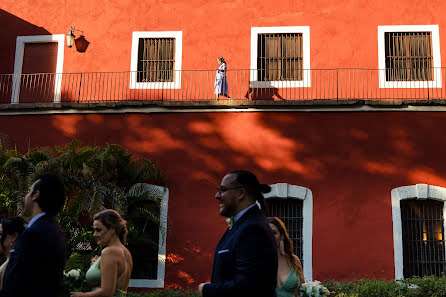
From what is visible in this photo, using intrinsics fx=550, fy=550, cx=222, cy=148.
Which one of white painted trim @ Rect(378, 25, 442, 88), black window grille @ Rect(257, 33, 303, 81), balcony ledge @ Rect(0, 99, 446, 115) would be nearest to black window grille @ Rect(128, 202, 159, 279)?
balcony ledge @ Rect(0, 99, 446, 115)

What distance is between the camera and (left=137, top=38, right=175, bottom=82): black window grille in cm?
1517

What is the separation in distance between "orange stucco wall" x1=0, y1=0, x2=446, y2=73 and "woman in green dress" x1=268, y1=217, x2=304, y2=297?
30.8ft

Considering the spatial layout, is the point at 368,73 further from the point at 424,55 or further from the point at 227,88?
the point at 227,88

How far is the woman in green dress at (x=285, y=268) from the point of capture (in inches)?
231

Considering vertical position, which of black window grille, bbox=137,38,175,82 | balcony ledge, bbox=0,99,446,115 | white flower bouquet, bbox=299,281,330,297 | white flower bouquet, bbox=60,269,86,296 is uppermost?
black window grille, bbox=137,38,175,82

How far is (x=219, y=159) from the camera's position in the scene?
1366cm

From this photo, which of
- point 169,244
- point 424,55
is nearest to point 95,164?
point 169,244

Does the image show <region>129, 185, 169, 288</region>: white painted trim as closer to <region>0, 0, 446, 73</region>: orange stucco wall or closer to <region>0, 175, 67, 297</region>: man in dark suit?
<region>0, 0, 446, 73</region>: orange stucco wall

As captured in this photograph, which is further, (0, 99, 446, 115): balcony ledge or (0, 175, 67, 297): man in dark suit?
(0, 99, 446, 115): balcony ledge

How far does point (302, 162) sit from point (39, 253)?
10370 mm

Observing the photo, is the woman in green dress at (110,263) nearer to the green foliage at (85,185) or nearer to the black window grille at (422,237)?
the green foliage at (85,185)

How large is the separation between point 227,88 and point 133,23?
353 cm

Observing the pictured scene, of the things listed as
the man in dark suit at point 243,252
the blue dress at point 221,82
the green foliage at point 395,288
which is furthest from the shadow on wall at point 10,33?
the man in dark suit at point 243,252

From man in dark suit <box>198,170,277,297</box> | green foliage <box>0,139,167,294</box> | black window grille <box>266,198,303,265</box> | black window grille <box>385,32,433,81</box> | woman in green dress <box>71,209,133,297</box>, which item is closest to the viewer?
man in dark suit <box>198,170,277,297</box>
